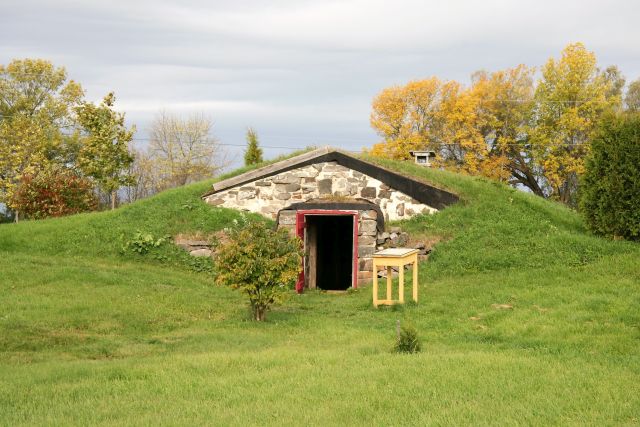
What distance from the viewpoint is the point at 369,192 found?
57.7 ft

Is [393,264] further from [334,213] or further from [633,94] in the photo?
[633,94]

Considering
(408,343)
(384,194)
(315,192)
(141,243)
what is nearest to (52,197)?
(141,243)

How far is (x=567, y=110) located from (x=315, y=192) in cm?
2356

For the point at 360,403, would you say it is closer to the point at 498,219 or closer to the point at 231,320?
the point at 231,320

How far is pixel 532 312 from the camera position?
10.9 meters

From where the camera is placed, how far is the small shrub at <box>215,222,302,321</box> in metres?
11.4

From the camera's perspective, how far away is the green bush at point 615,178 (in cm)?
1453

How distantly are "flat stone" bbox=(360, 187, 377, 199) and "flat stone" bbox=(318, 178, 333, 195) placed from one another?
84cm

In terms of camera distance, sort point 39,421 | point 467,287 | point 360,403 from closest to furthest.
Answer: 1. point 39,421
2. point 360,403
3. point 467,287

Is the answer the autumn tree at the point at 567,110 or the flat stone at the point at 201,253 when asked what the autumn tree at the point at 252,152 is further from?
the autumn tree at the point at 567,110

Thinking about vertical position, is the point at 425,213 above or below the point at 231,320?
above

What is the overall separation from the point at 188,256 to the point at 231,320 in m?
5.64

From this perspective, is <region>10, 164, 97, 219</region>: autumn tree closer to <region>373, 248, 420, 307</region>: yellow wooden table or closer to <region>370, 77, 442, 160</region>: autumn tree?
<region>373, 248, 420, 307</region>: yellow wooden table

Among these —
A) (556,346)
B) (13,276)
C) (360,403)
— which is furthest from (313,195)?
(360,403)
